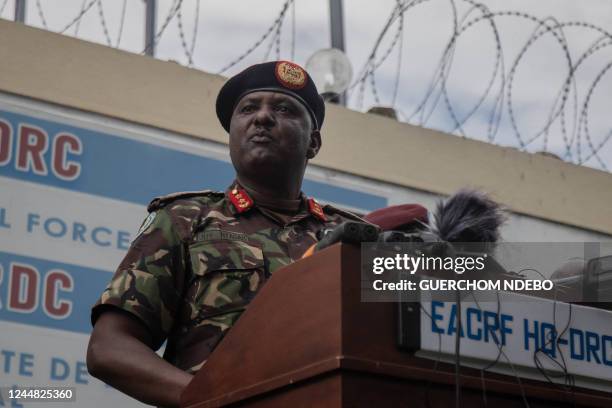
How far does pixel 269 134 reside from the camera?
2463 millimetres

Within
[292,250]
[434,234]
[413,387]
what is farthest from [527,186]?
[413,387]

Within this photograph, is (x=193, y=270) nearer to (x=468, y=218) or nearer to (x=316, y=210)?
(x=316, y=210)

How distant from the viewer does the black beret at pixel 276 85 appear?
8.49 feet

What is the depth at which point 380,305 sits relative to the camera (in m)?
1.55

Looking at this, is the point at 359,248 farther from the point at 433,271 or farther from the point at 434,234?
the point at 434,234

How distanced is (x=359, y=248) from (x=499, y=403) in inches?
12.2

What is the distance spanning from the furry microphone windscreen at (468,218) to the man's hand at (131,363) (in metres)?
0.53

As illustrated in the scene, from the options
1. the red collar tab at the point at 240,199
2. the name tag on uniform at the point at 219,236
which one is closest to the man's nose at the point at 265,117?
the red collar tab at the point at 240,199

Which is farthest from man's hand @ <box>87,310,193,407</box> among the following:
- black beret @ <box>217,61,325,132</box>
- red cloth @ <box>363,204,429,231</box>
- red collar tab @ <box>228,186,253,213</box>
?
red cloth @ <box>363,204,429,231</box>

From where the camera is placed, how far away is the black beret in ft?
8.49

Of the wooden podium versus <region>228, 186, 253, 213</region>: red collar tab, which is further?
<region>228, 186, 253, 213</region>: red collar tab

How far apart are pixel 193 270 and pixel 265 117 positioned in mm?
445

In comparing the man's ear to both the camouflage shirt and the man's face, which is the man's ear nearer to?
the man's face

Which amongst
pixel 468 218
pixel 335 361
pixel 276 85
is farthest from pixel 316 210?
pixel 335 361
